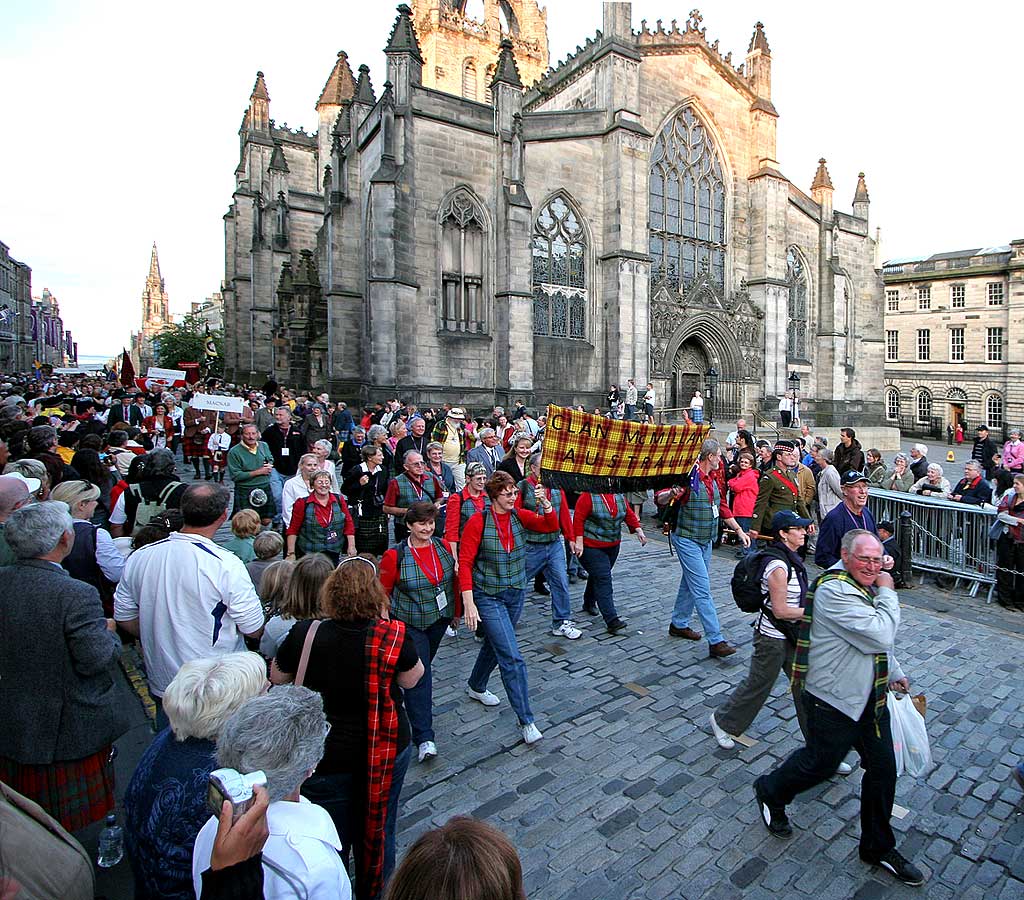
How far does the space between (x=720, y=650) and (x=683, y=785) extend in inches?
85.4

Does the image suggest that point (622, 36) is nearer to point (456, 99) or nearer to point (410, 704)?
point (456, 99)

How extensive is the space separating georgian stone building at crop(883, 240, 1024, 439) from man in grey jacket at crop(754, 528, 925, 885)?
52235mm

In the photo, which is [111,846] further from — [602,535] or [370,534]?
[602,535]

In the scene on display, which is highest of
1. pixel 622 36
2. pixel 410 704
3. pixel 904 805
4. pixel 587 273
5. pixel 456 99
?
pixel 622 36

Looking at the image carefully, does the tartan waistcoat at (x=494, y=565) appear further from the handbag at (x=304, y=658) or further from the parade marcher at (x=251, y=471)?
the parade marcher at (x=251, y=471)

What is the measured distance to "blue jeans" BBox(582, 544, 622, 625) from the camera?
680 centimetres

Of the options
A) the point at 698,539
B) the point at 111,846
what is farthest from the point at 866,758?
the point at 111,846

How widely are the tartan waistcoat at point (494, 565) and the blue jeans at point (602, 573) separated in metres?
2.04

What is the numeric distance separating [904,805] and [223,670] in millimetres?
4169

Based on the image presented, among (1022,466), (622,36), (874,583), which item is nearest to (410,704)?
(874,583)

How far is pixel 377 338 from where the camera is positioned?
2067 cm

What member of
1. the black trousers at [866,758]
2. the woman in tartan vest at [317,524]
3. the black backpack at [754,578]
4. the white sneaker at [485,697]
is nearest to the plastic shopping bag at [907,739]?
the black trousers at [866,758]

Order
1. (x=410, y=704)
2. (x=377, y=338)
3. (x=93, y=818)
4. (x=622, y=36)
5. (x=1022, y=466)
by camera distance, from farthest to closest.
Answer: (x=622, y=36), (x=377, y=338), (x=1022, y=466), (x=410, y=704), (x=93, y=818)

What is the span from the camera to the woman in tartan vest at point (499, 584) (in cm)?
462
